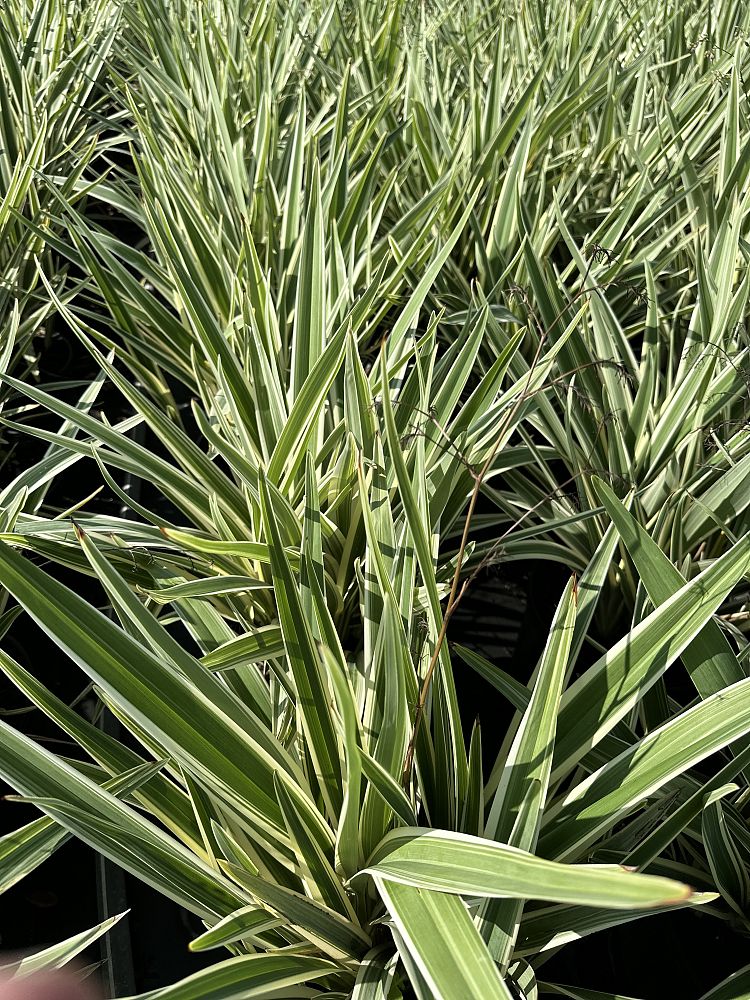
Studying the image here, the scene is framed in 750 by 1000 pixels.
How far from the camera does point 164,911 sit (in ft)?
2.35

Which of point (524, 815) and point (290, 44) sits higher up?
point (290, 44)

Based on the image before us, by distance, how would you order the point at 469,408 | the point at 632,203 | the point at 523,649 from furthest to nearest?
the point at 632,203 → the point at 523,649 → the point at 469,408

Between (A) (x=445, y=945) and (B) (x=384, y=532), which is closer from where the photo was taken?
(A) (x=445, y=945)

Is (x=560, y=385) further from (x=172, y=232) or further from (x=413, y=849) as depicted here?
(x=413, y=849)

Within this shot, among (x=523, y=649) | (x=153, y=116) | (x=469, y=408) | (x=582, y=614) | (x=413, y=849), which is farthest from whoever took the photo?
(x=153, y=116)

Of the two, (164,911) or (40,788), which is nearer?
(40,788)

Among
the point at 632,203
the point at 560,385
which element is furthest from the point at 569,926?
the point at 632,203

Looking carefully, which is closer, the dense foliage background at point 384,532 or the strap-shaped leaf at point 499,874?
the strap-shaped leaf at point 499,874

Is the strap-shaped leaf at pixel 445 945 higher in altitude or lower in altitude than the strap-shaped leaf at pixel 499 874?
lower

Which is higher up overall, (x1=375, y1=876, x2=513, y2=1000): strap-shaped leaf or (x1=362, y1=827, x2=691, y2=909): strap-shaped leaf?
(x1=362, y1=827, x2=691, y2=909): strap-shaped leaf

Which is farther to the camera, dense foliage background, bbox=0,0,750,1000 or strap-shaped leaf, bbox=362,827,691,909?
dense foliage background, bbox=0,0,750,1000

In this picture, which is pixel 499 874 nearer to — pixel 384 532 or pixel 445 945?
pixel 445 945

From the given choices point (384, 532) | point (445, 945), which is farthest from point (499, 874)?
point (384, 532)

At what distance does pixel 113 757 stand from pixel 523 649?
50cm
